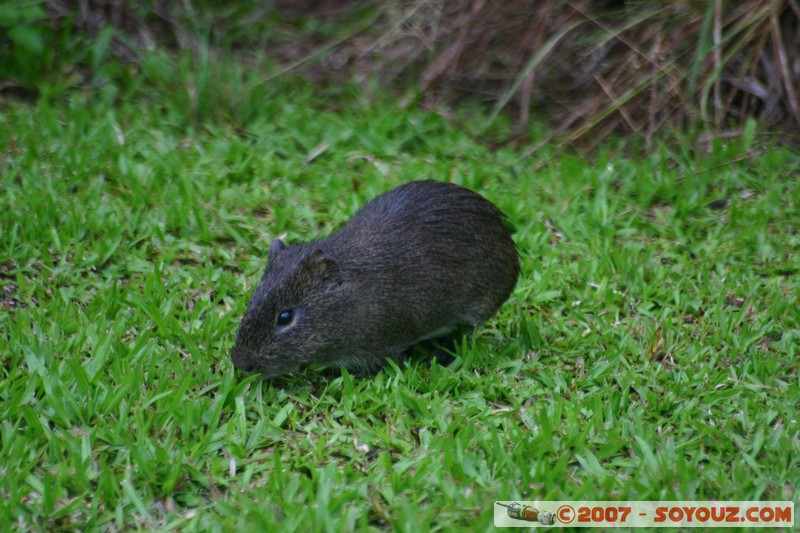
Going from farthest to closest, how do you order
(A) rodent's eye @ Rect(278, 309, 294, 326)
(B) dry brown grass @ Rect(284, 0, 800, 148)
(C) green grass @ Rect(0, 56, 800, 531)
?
1. (B) dry brown grass @ Rect(284, 0, 800, 148)
2. (A) rodent's eye @ Rect(278, 309, 294, 326)
3. (C) green grass @ Rect(0, 56, 800, 531)

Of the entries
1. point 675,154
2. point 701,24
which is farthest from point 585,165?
point 701,24

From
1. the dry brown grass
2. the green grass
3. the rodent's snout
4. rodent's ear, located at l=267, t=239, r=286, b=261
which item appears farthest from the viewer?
the dry brown grass

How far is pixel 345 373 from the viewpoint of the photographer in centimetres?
436

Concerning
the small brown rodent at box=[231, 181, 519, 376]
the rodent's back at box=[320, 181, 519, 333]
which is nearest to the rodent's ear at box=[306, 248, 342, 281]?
the small brown rodent at box=[231, 181, 519, 376]

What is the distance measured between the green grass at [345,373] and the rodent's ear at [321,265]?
1.73 ft

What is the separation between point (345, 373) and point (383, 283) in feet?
1.59

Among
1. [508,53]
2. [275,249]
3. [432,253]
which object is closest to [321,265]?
[275,249]

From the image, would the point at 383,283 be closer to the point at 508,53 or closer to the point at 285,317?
the point at 285,317

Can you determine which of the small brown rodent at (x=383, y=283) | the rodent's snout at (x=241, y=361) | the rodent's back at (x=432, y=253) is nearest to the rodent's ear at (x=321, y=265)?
the small brown rodent at (x=383, y=283)

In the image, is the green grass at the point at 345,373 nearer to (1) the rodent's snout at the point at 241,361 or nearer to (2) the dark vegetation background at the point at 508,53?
(1) the rodent's snout at the point at 241,361

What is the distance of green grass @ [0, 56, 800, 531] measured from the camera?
11.8ft

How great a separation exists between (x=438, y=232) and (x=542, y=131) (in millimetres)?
2795

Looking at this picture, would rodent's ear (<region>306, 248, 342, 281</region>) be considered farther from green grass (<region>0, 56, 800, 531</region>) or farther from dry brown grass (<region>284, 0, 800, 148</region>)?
dry brown grass (<region>284, 0, 800, 148</region>)

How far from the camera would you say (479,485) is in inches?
142
